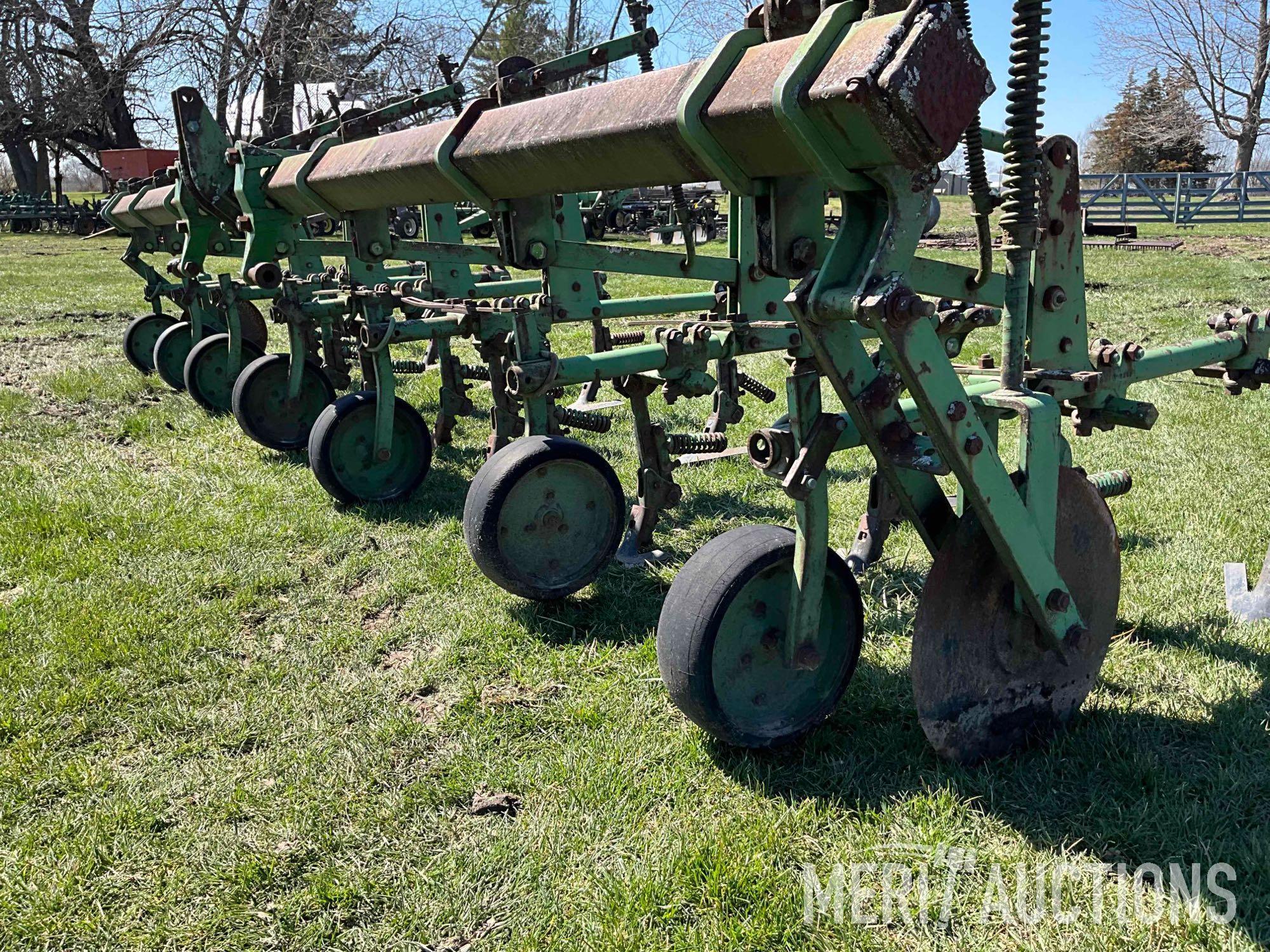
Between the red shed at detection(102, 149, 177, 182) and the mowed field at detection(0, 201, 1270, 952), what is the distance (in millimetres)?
31847

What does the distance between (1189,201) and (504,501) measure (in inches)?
1159

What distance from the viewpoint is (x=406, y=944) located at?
237 cm

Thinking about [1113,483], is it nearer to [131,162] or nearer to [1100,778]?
[1100,778]

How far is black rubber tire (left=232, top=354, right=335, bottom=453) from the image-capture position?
649 centimetres

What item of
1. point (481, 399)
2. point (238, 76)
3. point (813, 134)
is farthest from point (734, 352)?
point (238, 76)

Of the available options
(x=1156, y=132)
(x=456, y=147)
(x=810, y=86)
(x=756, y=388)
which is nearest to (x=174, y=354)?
(x=756, y=388)

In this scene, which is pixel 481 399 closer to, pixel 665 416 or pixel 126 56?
pixel 665 416

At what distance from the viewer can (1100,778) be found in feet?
9.11

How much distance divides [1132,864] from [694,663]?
1.20 metres

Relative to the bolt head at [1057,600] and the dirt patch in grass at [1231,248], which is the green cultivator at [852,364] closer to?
the bolt head at [1057,600]

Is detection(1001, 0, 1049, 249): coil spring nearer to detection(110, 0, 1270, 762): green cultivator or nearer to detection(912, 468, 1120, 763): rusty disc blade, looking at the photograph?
detection(110, 0, 1270, 762): green cultivator

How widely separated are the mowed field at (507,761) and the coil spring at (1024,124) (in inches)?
60.0

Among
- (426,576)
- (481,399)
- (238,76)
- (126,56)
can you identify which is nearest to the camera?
(426,576)

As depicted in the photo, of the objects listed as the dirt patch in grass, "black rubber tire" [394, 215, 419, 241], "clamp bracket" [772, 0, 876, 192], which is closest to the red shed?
"black rubber tire" [394, 215, 419, 241]
